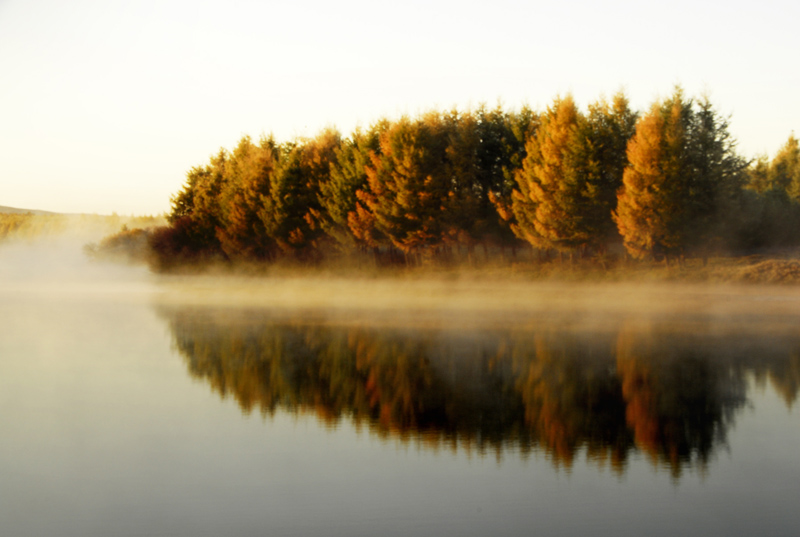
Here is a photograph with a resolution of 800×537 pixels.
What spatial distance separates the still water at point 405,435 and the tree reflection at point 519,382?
0.05 meters

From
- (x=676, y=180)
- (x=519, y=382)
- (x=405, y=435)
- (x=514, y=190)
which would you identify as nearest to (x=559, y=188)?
(x=514, y=190)

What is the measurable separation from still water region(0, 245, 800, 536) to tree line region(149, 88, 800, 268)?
21.3 meters

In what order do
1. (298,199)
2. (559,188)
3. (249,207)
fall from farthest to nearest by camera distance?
(249,207) < (298,199) < (559,188)

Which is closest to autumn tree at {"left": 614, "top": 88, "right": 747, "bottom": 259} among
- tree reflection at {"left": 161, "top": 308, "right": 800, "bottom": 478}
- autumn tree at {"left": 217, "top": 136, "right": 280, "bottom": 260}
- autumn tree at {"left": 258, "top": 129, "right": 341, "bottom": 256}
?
tree reflection at {"left": 161, "top": 308, "right": 800, "bottom": 478}

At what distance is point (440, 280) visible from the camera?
47.5m

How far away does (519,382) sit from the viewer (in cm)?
1238

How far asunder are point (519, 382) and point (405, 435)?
390 cm

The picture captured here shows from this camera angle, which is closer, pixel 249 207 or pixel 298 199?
pixel 298 199

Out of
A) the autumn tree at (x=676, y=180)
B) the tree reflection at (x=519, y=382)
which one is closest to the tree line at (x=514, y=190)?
the autumn tree at (x=676, y=180)

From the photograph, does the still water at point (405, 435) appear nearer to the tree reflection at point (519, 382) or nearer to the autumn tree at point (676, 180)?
the tree reflection at point (519, 382)

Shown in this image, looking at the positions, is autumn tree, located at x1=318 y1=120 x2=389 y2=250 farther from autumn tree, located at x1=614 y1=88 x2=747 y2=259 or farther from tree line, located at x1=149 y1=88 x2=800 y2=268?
autumn tree, located at x1=614 y1=88 x2=747 y2=259

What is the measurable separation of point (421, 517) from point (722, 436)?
4500 millimetres

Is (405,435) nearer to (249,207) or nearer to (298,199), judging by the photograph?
(298,199)

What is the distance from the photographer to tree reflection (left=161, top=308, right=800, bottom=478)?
882cm
